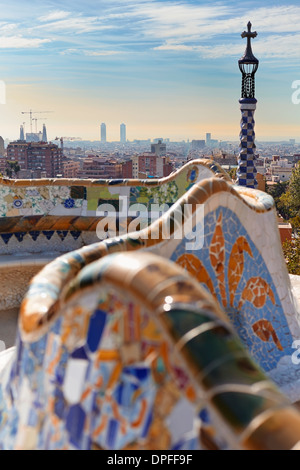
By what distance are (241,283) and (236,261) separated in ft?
0.44

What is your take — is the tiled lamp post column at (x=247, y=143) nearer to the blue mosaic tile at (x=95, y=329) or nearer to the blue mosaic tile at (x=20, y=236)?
the blue mosaic tile at (x=20, y=236)

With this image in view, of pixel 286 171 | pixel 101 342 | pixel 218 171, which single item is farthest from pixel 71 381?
pixel 286 171

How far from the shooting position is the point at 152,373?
1.27 m

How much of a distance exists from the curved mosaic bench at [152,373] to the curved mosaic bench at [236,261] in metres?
0.46

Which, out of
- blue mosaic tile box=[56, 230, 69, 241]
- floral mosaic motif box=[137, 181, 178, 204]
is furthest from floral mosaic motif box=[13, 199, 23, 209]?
floral mosaic motif box=[137, 181, 178, 204]

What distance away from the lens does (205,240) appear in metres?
2.71

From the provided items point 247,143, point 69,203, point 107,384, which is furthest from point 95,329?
point 247,143

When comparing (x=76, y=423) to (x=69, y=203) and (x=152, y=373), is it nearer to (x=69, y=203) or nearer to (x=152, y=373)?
(x=152, y=373)

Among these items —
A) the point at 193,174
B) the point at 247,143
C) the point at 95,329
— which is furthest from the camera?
the point at 247,143

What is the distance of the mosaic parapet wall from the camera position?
5500mm

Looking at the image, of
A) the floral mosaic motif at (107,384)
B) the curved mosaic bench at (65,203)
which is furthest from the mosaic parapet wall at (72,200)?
the floral mosaic motif at (107,384)

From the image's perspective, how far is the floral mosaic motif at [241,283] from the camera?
2725 millimetres
